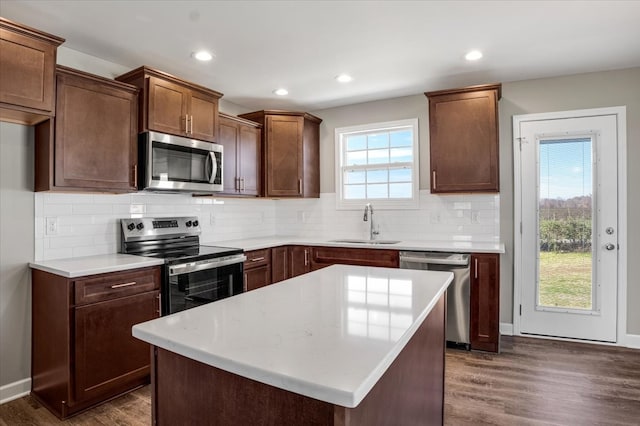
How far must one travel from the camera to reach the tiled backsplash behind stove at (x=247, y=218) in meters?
2.69

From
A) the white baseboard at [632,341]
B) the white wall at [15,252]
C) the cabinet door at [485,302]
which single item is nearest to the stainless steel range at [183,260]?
the white wall at [15,252]

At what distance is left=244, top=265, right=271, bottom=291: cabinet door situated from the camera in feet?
11.5

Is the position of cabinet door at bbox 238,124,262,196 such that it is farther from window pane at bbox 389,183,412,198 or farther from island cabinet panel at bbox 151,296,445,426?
island cabinet panel at bbox 151,296,445,426

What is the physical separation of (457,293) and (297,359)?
274cm

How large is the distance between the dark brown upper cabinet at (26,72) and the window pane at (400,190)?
10.4 feet

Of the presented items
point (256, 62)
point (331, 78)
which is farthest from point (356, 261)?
point (256, 62)

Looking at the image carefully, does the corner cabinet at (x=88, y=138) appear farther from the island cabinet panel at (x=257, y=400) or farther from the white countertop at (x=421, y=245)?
the island cabinet panel at (x=257, y=400)

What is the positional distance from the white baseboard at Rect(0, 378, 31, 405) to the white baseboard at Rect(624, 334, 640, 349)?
15.7 ft

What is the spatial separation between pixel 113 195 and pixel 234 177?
1154 millimetres

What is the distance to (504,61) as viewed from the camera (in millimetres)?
3119

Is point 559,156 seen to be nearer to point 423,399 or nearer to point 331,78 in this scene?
point 331,78

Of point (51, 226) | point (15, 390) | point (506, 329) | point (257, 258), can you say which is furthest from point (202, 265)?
point (506, 329)

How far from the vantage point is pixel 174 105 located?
119 inches

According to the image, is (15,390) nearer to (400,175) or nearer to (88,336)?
(88,336)
